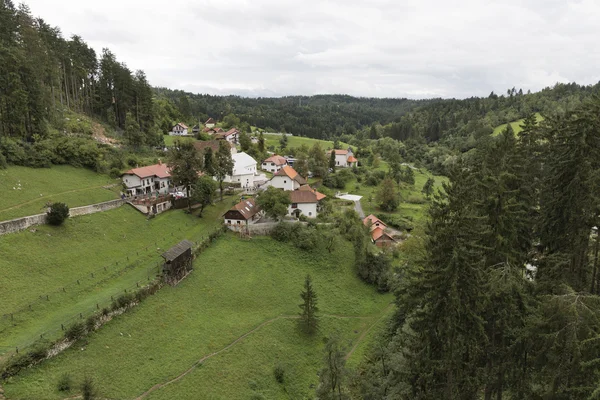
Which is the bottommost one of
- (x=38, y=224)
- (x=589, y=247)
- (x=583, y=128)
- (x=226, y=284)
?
(x=226, y=284)

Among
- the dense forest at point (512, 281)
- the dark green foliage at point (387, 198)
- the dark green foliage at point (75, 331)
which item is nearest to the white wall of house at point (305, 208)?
the dark green foliage at point (387, 198)

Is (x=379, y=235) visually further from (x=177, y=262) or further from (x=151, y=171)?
(x=151, y=171)

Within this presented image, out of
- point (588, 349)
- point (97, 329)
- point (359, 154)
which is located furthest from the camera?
point (359, 154)

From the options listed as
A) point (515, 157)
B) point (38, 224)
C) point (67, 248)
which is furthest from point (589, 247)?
point (38, 224)

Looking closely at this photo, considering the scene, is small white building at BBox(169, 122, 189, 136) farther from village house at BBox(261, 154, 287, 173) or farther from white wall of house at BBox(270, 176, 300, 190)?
white wall of house at BBox(270, 176, 300, 190)

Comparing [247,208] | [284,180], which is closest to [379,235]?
[284,180]

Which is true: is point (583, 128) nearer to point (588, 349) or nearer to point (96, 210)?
point (588, 349)

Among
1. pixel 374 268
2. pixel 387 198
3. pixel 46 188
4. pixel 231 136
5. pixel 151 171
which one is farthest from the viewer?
pixel 231 136

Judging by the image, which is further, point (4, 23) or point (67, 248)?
point (4, 23)
